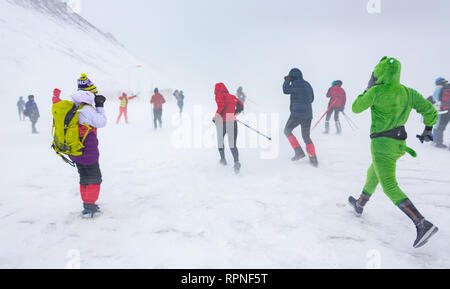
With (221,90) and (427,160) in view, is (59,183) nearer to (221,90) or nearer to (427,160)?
(221,90)

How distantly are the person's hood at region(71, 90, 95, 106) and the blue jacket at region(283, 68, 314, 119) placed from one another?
12.9 ft

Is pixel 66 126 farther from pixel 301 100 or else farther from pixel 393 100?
pixel 301 100

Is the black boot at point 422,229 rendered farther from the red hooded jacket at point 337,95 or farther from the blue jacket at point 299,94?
the red hooded jacket at point 337,95

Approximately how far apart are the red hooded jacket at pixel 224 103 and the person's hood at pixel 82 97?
8.17ft

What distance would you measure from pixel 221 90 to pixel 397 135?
3224mm

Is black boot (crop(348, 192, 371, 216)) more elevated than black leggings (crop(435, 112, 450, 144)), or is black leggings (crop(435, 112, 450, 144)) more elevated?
black leggings (crop(435, 112, 450, 144))

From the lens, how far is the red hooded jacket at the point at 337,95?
876 centimetres

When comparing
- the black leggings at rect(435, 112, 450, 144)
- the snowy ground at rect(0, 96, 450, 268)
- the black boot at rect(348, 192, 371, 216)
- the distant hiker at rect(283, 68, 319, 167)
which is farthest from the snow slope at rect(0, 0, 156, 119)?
the black leggings at rect(435, 112, 450, 144)

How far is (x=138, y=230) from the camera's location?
285cm

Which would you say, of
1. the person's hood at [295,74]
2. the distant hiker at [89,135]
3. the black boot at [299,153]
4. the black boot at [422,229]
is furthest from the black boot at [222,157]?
the black boot at [422,229]

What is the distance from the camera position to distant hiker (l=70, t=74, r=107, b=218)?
2891mm

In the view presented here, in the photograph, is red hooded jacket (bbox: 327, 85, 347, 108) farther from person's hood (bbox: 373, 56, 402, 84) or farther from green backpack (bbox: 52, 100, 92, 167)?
green backpack (bbox: 52, 100, 92, 167)

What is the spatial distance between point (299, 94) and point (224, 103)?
174cm
